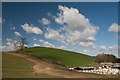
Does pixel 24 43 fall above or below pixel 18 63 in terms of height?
above

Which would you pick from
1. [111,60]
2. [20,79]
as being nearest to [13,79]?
[20,79]

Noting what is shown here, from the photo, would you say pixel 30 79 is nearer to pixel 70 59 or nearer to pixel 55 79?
pixel 55 79

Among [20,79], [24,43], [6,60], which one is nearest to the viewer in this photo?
[20,79]

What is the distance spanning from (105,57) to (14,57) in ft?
76.9

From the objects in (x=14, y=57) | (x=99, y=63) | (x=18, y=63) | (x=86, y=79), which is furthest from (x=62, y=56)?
(x=86, y=79)

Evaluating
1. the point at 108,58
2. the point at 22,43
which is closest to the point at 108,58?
the point at 108,58

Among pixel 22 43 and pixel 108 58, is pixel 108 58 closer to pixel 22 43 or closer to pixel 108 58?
pixel 108 58

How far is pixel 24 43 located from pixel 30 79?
3578 cm

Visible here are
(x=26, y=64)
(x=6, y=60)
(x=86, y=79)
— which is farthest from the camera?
(x=6, y=60)

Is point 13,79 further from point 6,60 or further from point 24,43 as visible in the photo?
point 24,43

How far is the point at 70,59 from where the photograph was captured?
203 ft

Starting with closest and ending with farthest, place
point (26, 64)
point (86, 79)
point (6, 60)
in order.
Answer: point (86, 79), point (26, 64), point (6, 60)

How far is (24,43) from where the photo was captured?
58688 mm

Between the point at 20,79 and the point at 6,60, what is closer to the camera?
the point at 20,79
